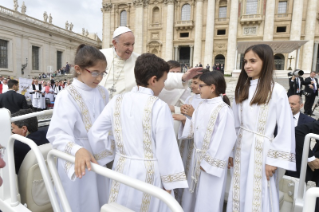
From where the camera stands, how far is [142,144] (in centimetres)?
152

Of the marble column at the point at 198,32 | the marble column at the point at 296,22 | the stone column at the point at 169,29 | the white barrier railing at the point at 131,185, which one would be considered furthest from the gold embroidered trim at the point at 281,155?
the stone column at the point at 169,29

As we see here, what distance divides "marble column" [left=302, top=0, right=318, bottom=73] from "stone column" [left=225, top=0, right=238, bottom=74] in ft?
24.9

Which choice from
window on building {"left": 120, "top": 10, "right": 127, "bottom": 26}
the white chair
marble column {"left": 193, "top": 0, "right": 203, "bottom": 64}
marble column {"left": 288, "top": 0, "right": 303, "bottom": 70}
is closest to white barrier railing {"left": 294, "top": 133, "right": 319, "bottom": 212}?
the white chair

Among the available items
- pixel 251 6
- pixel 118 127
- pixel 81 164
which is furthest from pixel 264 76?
pixel 251 6

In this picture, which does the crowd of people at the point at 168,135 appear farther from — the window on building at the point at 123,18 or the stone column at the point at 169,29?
the window on building at the point at 123,18

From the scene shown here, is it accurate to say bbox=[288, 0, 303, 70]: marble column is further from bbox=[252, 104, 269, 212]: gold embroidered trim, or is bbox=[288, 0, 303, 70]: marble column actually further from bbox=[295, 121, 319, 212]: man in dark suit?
bbox=[252, 104, 269, 212]: gold embroidered trim

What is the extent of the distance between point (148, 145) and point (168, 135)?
0.51 feet

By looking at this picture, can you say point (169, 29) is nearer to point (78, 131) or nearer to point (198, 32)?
point (198, 32)

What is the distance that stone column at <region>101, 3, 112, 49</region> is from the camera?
1292 inches

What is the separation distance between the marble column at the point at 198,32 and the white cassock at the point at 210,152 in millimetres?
27652

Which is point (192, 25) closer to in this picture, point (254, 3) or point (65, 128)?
point (254, 3)

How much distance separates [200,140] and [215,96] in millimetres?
465

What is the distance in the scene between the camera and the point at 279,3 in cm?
2661

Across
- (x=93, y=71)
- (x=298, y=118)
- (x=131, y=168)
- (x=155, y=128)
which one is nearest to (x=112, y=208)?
(x=131, y=168)
